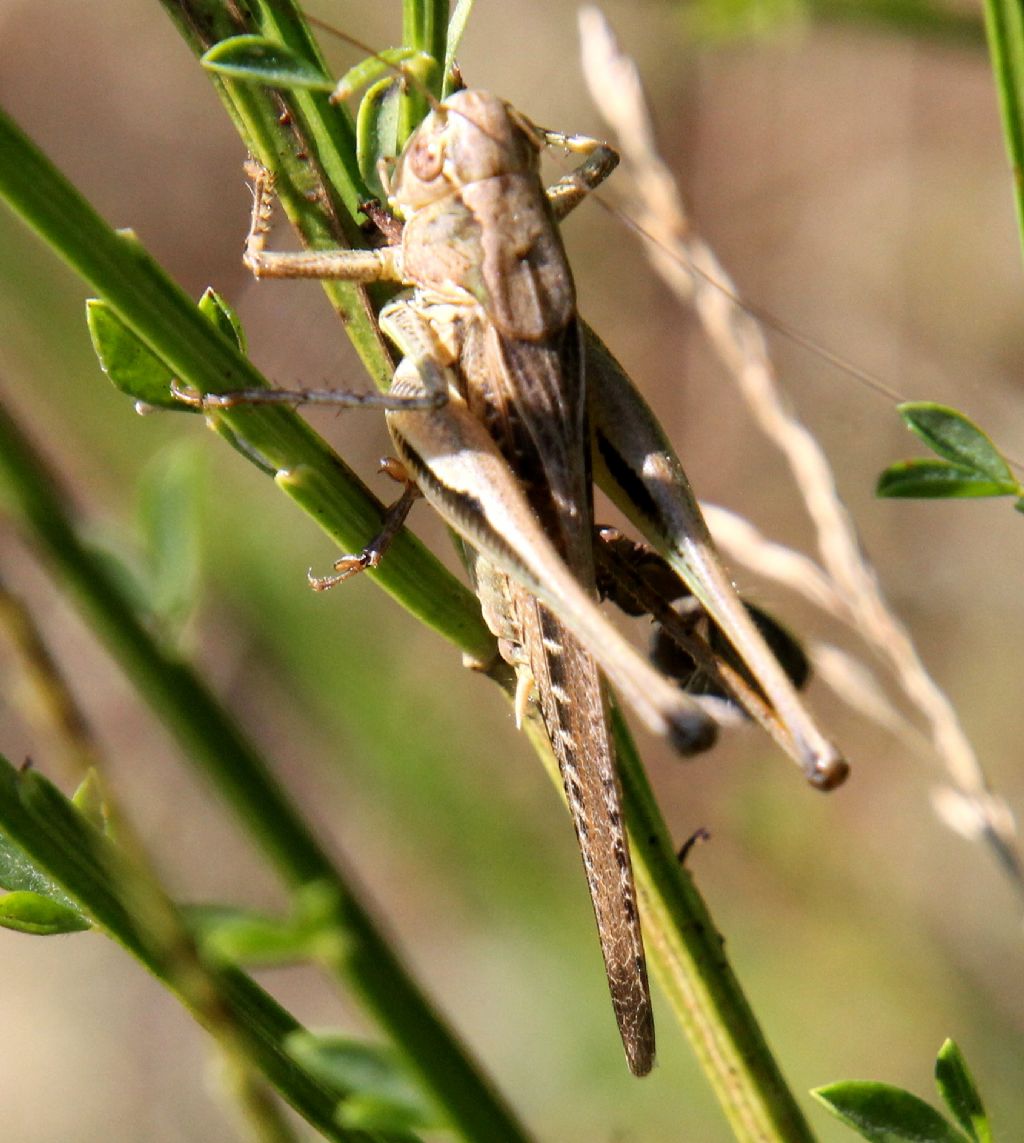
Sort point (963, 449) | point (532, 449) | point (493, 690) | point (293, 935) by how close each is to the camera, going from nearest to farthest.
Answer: point (293, 935) → point (963, 449) → point (532, 449) → point (493, 690)

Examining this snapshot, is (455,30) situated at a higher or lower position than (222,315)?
higher

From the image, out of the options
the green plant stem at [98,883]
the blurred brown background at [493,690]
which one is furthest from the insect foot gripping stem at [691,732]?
the blurred brown background at [493,690]

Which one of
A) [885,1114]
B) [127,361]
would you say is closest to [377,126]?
[127,361]

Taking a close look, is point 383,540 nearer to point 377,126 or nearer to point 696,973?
point 377,126

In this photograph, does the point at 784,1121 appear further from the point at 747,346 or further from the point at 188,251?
the point at 188,251

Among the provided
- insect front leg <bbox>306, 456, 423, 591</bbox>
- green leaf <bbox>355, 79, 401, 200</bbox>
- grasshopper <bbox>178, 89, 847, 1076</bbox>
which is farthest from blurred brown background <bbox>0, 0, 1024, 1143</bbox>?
green leaf <bbox>355, 79, 401, 200</bbox>

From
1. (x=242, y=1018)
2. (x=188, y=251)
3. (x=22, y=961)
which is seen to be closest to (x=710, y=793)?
(x=22, y=961)
